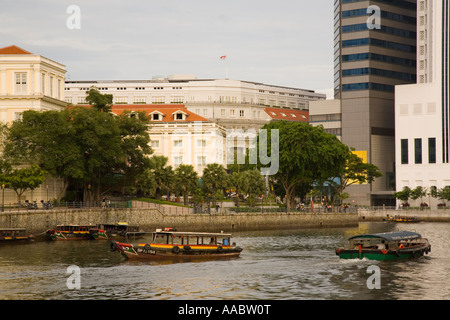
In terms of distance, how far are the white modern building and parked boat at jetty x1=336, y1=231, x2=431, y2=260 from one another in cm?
11090

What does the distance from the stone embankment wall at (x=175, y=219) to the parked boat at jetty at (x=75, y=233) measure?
63.9 inches

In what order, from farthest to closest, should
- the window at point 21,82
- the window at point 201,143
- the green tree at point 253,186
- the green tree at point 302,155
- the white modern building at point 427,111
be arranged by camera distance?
the white modern building at point 427,111 < the window at point 201,143 < the green tree at point 253,186 < the green tree at point 302,155 < the window at point 21,82

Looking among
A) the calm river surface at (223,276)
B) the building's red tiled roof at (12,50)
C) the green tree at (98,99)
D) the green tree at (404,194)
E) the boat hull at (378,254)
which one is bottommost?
the calm river surface at (223,276)

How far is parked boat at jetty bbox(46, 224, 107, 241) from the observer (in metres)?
94.7

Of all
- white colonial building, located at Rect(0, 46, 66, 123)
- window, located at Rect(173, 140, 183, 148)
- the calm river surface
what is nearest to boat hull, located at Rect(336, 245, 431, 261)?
the calm river surface

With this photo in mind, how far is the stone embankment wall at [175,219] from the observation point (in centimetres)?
9419

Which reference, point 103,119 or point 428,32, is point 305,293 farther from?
point 428,32

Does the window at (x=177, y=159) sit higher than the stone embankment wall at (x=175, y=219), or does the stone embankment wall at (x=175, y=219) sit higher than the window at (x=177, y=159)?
the window at (x=177, y=159)

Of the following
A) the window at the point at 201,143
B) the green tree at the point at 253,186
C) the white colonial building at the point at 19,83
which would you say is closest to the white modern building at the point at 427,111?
the window at the point at 201,143

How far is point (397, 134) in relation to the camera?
193375 millimetres

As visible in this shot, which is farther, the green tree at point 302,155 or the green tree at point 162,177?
the green tree at point 302,155

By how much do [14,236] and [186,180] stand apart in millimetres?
51258

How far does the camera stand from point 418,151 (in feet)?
626

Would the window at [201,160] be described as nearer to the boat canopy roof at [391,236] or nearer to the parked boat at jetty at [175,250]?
the parked boat at jetty at [175,250]
